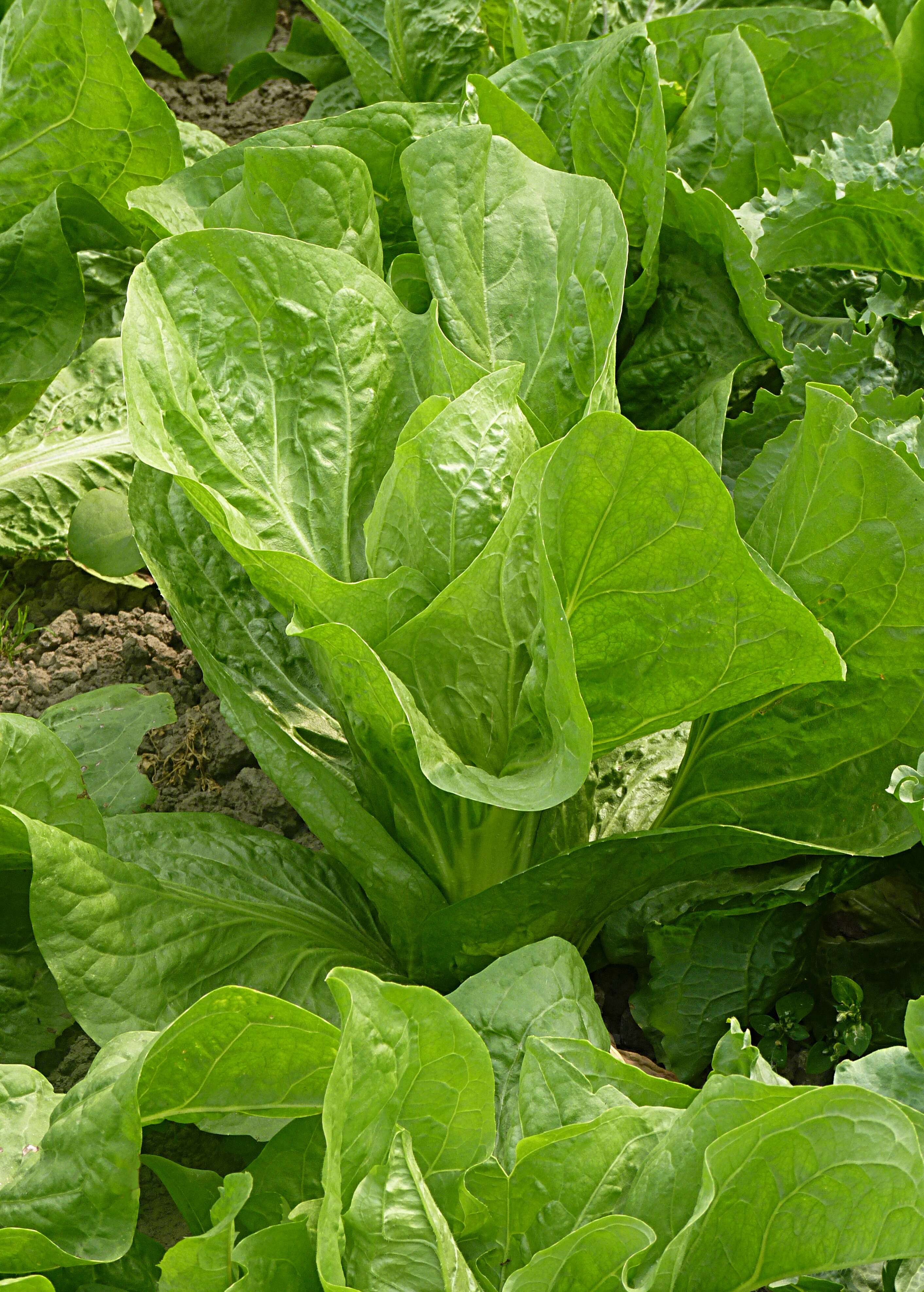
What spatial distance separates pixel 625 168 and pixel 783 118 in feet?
1.91

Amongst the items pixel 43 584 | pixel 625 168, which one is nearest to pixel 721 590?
pixel 625 168

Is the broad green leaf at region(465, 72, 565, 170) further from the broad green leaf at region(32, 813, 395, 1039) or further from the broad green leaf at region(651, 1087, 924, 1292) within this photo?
the broad green leaf at region(651, 1087, 924, 1292)

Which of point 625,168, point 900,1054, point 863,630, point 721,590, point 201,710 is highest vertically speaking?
point 625,168

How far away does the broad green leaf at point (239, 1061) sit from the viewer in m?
1.07

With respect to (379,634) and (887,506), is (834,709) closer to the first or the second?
(887,506)

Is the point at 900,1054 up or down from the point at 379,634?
down

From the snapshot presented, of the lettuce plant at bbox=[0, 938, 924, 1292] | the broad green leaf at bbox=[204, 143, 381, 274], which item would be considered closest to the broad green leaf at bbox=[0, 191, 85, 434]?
the broad green leaf at bbox=[204, 143, 381, 274]

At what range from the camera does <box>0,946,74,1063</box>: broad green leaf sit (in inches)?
59.9

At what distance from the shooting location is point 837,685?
1.43 m

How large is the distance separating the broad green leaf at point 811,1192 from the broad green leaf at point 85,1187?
426mm

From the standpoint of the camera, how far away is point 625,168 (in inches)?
70.2

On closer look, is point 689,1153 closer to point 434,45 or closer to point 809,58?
point 809,58

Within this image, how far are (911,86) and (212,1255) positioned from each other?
6.73 ft

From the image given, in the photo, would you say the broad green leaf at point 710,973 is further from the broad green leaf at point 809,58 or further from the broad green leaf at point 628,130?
the broad green leaf at point 809,58
